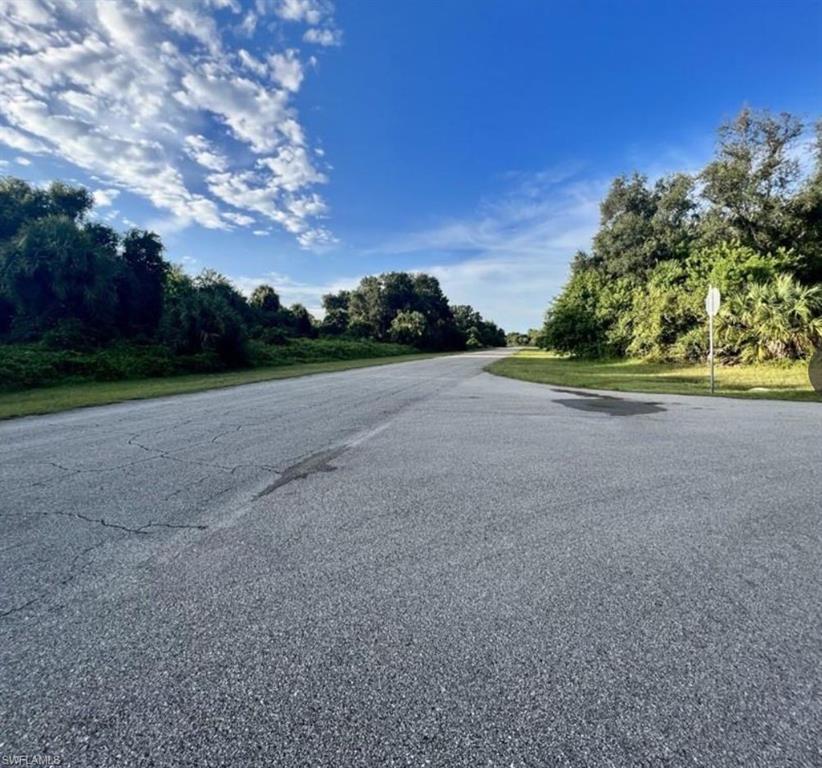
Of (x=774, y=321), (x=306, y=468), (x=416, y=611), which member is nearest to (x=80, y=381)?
(x=306, y=468)

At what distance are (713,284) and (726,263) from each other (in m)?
1.12

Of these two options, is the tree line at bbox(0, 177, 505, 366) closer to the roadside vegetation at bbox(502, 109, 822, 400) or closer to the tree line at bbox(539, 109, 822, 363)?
the roadside vegetation at bbox(502, 109, 822, 400)

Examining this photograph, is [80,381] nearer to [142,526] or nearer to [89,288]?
[89,288]

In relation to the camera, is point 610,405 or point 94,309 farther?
point 94,309

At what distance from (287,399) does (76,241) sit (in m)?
19.5

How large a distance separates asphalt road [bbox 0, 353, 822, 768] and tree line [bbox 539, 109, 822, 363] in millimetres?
16242

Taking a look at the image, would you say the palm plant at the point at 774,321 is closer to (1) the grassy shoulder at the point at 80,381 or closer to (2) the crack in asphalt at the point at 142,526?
(1) the grassy shoulder at the point at 80,381

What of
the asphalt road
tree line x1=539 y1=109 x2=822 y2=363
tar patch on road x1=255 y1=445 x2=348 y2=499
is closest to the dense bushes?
the asphalt road

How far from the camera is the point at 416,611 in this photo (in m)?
2.08

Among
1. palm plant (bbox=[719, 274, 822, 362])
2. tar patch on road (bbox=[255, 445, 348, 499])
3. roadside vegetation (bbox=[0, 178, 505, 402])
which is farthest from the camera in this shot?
roadside vegetation (bbox=[0, 178, 505, 402])

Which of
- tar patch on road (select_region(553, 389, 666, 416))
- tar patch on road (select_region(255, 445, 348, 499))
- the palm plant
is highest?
the palm plant

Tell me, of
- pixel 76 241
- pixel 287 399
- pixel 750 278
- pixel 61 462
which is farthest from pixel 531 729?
pixel 76 241

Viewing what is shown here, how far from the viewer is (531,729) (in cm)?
141

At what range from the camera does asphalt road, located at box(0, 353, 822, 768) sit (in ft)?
4.60
